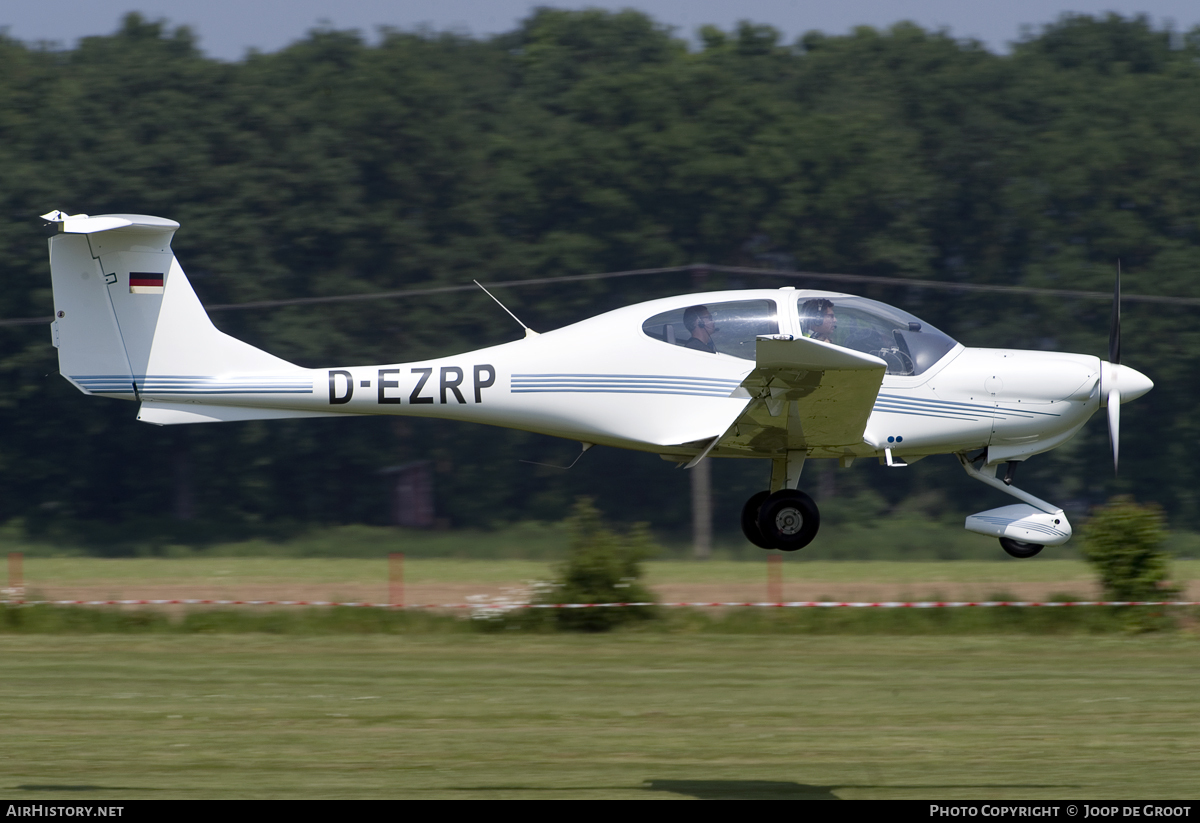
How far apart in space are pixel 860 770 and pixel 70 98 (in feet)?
124

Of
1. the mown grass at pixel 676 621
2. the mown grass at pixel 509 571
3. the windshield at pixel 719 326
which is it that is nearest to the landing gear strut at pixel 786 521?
the windshield at pixel 719 326

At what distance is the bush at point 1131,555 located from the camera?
1883 cm

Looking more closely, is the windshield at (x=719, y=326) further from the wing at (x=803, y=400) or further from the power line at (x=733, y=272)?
the power line at (x=733, y=272)

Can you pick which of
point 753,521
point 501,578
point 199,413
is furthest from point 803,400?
point 501,578

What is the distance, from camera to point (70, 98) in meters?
42.7

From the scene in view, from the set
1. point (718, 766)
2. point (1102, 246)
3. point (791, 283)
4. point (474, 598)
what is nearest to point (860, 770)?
point (718, 766)

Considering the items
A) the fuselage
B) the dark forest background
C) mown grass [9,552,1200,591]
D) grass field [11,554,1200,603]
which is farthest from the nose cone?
the dark forest background

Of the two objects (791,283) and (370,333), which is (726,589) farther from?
(370,333)

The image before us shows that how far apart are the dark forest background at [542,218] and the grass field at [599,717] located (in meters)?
19.2

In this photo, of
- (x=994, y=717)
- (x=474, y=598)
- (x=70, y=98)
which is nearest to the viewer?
(x=994, y=717)

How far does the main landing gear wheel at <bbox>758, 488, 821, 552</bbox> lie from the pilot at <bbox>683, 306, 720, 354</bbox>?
1.38 m

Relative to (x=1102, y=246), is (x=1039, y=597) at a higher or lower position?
lower

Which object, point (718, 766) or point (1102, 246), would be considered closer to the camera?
point (718, 766)

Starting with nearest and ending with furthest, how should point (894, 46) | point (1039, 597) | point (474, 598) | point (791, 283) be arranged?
point (1039, 597) → point (474, 598) → point (791, 283) → point (894, 46)
